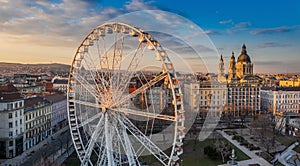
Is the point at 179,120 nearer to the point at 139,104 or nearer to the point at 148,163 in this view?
the point at 148,163

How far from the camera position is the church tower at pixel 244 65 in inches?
2901

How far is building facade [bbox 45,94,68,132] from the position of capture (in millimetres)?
36403

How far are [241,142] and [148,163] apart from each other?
41.0 feet

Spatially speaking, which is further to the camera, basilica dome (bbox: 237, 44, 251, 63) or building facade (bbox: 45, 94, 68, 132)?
basilica dome (bbox: 237, 44, 251, 63)

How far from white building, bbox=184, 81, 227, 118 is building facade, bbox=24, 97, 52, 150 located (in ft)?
77.1

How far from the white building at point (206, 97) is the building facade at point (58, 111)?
804 inches

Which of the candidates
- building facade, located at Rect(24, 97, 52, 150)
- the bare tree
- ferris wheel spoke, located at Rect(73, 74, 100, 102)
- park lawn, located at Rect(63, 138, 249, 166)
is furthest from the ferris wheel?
the bare tree

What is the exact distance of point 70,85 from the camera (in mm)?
18469

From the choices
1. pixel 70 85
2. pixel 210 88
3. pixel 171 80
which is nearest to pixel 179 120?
pixel 171 80

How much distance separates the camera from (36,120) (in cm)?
3117

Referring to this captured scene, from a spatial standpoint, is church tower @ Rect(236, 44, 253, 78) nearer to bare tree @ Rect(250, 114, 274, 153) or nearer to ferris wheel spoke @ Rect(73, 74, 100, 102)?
bare tree @ Rect(250, 114, 274, 153)

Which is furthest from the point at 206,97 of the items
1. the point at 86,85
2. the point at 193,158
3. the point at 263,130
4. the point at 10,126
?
the point at 86,85

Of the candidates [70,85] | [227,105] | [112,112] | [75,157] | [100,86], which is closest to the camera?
[112,112]

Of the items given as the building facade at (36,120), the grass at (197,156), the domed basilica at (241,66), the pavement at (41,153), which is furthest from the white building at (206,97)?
the pavement at (41,153)
